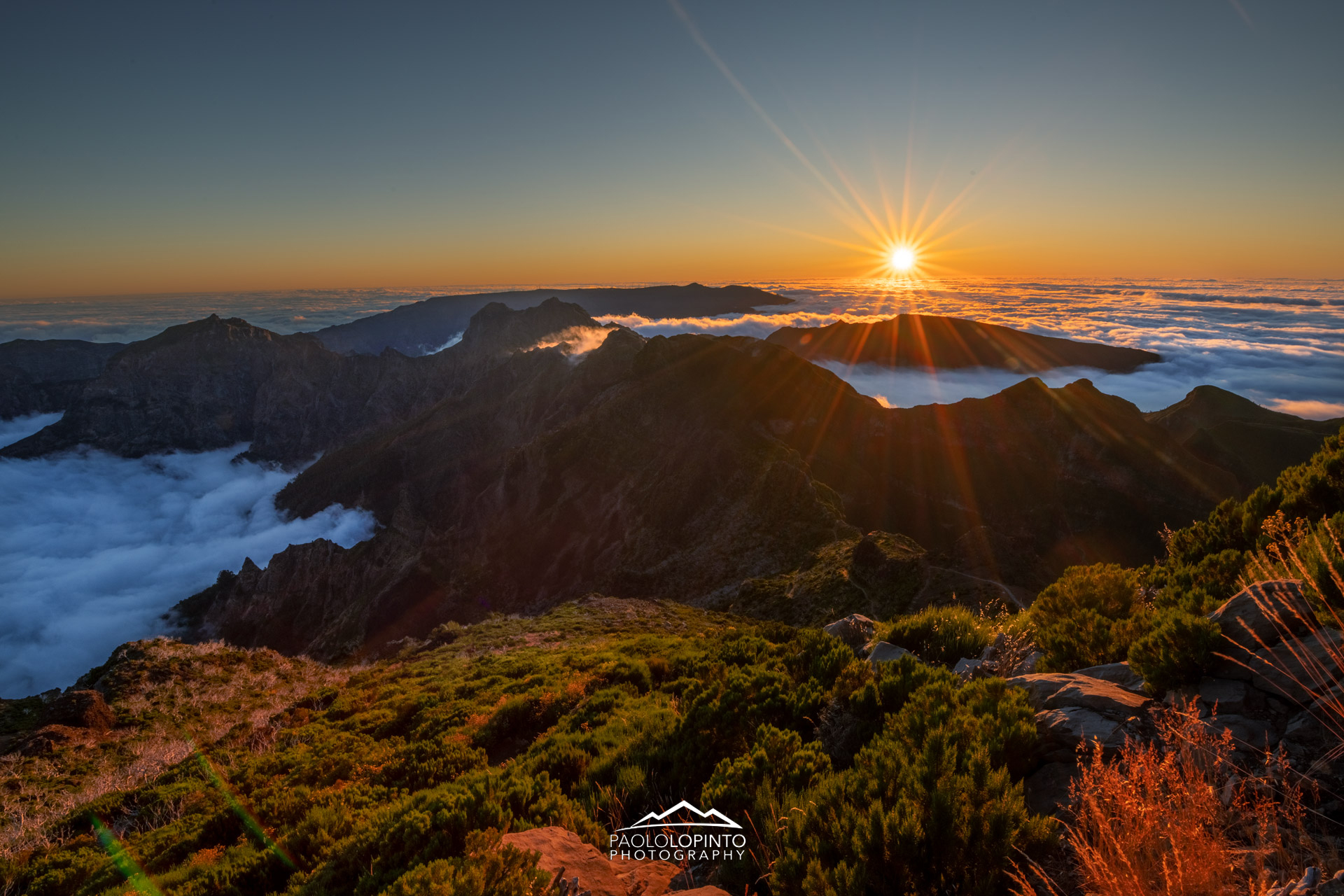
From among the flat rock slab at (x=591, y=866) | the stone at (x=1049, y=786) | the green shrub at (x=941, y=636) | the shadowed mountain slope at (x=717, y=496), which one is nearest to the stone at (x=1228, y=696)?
the stone at (x=1049, y=786)

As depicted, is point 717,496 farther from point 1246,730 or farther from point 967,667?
point 1246,730

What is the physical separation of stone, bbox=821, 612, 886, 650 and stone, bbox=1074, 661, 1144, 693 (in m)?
5.14

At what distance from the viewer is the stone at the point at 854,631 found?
12.3m

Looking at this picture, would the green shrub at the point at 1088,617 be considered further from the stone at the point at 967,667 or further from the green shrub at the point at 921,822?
the green shrub at the point at 921,822

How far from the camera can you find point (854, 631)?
12688 mm

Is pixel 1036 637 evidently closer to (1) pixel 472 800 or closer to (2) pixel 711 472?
(1) pixel 472 800

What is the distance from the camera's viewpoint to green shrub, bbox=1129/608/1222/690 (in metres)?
5.67

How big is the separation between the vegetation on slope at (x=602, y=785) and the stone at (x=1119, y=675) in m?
1.47

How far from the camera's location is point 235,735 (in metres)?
17.4

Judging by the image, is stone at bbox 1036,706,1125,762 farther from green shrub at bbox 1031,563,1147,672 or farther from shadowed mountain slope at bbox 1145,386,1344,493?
shadowed mountain slope at bbox 1145,386,1344,493

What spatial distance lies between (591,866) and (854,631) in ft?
29.5

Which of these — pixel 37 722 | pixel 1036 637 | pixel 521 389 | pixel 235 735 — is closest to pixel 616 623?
pixel 235 735

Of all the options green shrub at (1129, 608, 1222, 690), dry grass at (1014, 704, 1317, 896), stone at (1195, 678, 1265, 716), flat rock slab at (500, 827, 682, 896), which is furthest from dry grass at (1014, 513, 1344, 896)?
flat rock slab at (500, 827, 682, 896)

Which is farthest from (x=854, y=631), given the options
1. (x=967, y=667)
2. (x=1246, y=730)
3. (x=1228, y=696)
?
(x=1246, y=730)
